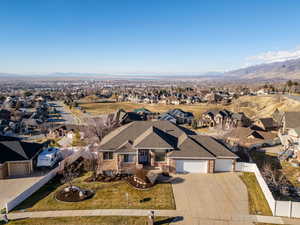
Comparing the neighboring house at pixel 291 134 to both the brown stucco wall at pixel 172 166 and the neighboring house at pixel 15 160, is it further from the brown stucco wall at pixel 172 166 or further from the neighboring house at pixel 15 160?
the neighboring house at pixel 15 160

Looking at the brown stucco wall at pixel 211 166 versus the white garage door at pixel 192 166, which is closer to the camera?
the brown stucco wall at pixel 211 166

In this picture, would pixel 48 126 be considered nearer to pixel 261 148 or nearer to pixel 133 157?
pixel 133 157

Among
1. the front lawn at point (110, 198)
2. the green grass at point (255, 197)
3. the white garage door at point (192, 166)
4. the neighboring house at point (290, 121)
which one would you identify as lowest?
the front lawn at point (110, 198)

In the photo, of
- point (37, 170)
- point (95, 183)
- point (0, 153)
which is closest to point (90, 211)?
point (95, 183)

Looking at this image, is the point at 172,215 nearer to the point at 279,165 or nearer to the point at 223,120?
the point at 279,165

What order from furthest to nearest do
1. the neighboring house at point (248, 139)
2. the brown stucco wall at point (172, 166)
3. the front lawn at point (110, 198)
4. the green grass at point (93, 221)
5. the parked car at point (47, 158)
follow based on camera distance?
the neighboring house at point (248, 139), the parked car at point (47, 158), the brown stucco wall at point (172, 166), the front lawn at point (110, 198), the green grass at point (93, 221)

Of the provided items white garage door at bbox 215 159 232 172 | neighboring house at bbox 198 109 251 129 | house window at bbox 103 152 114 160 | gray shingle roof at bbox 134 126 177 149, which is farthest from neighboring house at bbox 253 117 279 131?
house window at bbox 103 152 114 160

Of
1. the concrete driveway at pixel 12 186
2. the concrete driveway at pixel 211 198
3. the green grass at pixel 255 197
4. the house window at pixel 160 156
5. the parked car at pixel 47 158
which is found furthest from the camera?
the parked car at pixel 47 158

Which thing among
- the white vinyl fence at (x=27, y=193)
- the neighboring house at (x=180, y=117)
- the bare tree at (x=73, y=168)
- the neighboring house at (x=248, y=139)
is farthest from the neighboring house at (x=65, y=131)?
the neighboring house at (x=248, y=139)

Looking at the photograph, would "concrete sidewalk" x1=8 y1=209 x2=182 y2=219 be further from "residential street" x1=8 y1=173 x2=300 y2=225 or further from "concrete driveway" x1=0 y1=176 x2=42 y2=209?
"concrete driveway" x1=0 y1=176 x2=42 y2=209
